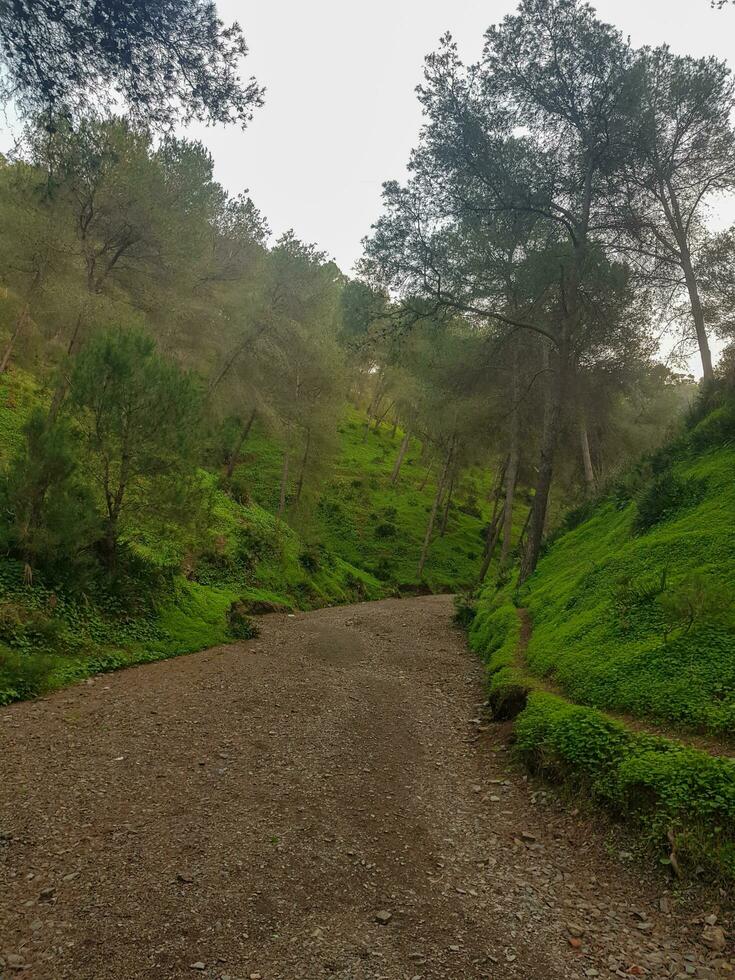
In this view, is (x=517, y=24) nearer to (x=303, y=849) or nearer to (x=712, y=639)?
(x=712, y=639)

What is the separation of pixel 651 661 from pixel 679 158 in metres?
16.9

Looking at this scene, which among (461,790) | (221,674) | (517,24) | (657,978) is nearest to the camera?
(657,978)

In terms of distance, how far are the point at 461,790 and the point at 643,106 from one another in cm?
1632

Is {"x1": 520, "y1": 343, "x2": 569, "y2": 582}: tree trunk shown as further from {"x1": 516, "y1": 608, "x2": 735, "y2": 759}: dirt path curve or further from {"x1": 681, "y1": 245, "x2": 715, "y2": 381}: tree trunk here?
{"x1": 516, "y1": 608, "x2": 735, "y2": 759}: dirt path curve

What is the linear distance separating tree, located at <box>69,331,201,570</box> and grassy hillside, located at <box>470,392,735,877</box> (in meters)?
8.11

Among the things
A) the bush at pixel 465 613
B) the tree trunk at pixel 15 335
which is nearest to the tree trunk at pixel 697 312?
the bush at pixel 465 613

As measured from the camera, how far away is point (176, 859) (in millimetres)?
4539

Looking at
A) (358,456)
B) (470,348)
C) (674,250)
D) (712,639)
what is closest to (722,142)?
(674,250)

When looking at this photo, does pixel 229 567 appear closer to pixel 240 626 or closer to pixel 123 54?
pixel 240 626

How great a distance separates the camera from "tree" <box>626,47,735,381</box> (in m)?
14.7

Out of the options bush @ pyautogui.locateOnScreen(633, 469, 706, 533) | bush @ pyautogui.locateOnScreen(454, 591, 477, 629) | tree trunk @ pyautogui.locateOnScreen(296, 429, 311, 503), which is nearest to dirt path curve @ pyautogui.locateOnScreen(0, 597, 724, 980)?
bush @ pyautogui.locateOnScreen(633, 469, 706, 533)

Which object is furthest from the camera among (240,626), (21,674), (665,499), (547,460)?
(547,460)

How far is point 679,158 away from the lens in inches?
661

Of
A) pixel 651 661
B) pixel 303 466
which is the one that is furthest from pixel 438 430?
pixel 651 661
